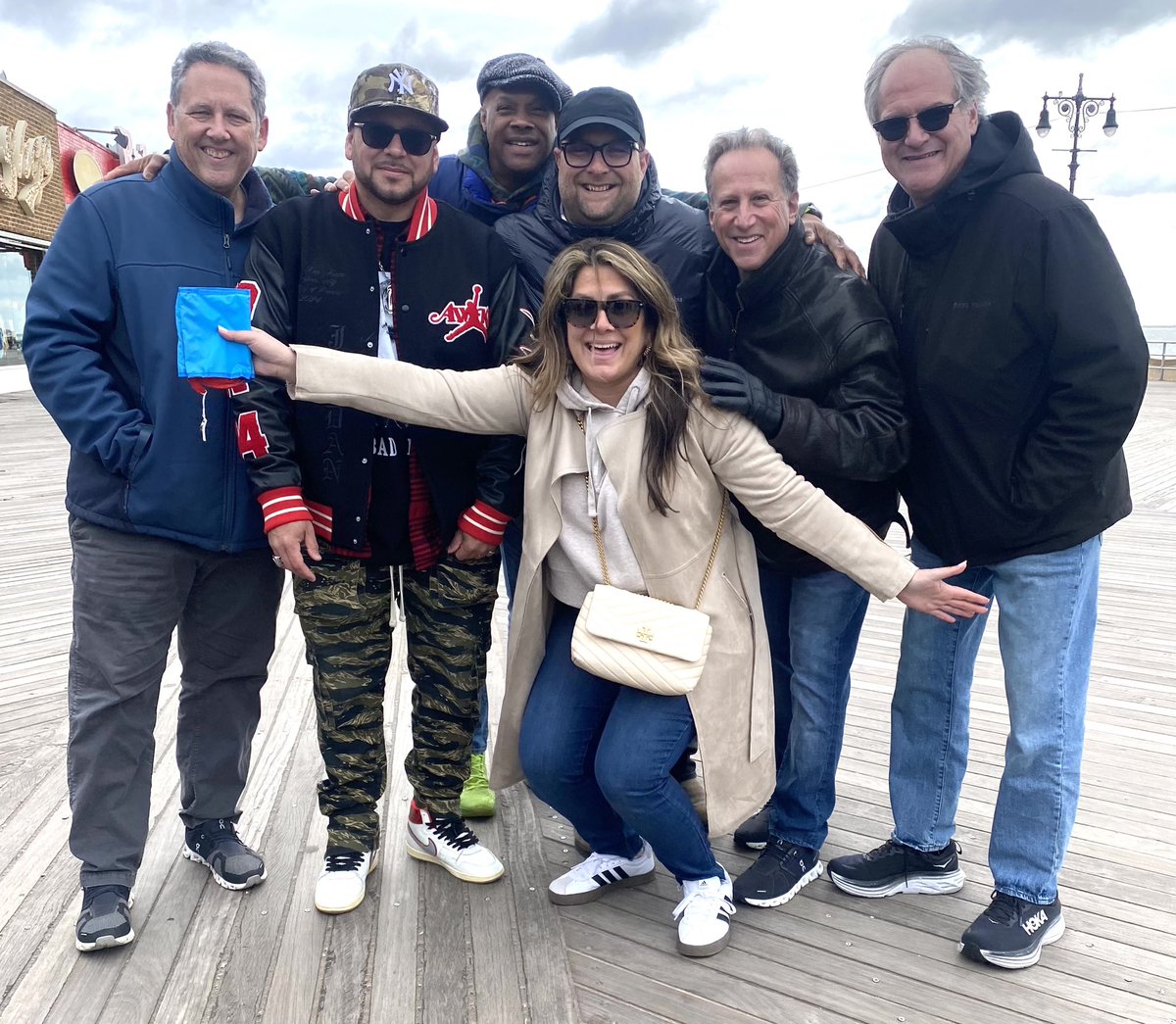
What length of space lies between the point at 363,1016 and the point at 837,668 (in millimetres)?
1554

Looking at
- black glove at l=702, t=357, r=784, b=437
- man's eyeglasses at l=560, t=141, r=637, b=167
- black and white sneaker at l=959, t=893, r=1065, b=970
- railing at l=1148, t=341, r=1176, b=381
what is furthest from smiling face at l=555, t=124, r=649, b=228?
railing at l=1148, t=341, r=1176, b=381

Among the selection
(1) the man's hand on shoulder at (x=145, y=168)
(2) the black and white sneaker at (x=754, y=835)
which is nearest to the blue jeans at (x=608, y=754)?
(2) the black and white sneaker at (x=754, y=835)

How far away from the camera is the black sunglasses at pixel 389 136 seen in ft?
8.34

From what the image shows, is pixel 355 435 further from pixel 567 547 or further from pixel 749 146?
pixel 749 146

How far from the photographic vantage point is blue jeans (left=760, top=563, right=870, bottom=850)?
9.16 ft

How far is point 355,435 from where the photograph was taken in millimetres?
2641

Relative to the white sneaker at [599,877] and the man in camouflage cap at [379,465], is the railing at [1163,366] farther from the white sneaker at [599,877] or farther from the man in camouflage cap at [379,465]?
the man in camouflage cap at [379,465]

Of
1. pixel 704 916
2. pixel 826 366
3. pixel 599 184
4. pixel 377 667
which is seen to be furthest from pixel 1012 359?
pixel 377 667

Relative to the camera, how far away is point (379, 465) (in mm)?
2701

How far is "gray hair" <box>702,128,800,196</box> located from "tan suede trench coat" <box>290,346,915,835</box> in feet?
2.22

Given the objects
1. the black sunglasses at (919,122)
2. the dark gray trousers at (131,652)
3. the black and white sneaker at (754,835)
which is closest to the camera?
the black sunglasses at (919,122)

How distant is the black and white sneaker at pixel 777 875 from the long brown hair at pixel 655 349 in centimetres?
115

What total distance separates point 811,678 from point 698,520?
0.64m

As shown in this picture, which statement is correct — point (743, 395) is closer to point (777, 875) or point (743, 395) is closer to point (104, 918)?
point (777, 875)
